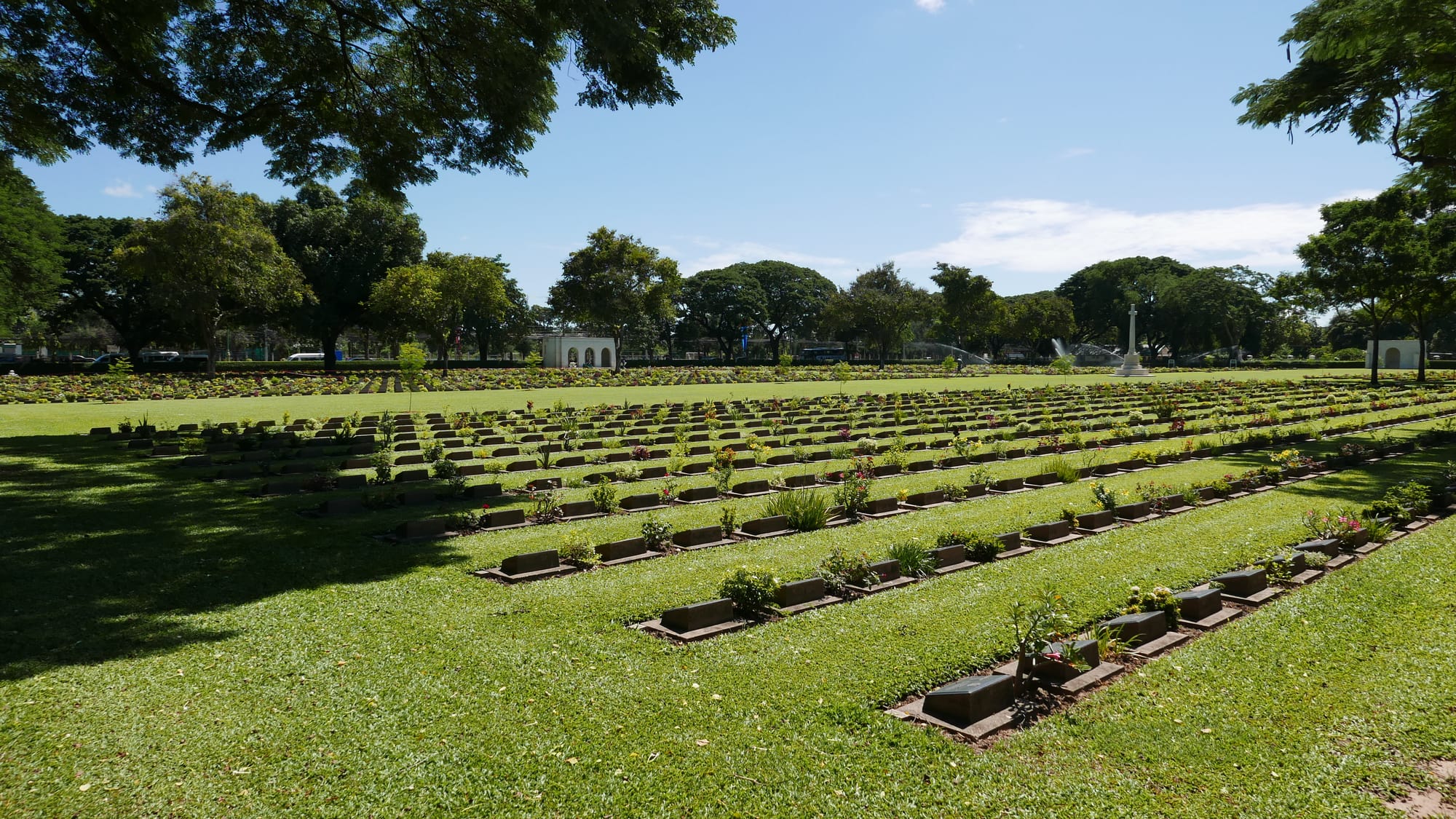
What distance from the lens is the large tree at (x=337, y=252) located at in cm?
5488

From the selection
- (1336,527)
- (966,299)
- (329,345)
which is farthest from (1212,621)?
(966,299)

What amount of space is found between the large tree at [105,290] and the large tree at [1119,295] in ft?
308

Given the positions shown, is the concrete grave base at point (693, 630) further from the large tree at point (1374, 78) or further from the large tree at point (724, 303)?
the large tree at point (724, 303)

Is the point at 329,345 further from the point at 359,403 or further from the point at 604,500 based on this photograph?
the point at 604,500

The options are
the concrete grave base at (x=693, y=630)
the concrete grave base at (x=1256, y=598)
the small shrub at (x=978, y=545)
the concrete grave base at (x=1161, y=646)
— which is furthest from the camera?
the small shrub at (x=978, y=545)

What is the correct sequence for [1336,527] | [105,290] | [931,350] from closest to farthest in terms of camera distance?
[1336,527] < [105,290] < [931,350]

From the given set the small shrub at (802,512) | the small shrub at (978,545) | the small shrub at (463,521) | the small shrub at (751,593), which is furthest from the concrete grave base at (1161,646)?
the small shrub at (463,521)

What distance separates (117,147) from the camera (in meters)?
12.9

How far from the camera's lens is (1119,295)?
94688 mm

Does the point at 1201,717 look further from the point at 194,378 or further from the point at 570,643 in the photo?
the point at 194,378

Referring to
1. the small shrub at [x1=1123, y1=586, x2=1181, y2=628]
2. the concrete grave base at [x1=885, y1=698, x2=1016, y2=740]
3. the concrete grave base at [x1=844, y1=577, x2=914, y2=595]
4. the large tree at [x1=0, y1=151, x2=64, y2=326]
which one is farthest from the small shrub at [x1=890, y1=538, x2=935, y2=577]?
the large tree at [x1=0, y1=151, x2=64, y2=326]

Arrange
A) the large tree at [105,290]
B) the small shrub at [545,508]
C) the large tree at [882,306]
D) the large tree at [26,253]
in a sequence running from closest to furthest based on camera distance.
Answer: the small shrub at [545,508] < the large tree at [26,253] < the large tree at [105,290] < the large tree at [882,306]

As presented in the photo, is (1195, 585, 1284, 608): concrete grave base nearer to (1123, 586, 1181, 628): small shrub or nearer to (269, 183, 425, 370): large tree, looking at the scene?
(1123, 586, 1181, 628): small shrub

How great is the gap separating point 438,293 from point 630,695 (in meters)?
49.4
